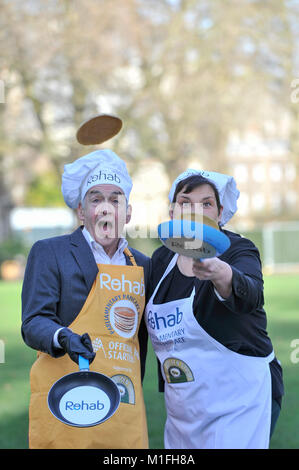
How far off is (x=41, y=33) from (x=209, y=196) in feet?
62.5

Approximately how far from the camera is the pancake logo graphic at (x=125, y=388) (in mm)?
2734

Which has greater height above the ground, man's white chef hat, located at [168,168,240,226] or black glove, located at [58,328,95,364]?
man's white chef hat, located at [168,168,240,226]

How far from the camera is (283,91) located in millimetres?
24750

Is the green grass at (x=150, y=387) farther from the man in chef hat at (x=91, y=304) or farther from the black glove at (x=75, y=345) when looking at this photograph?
the black glove at (x=75, y=345)

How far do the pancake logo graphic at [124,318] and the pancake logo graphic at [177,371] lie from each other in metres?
0.21

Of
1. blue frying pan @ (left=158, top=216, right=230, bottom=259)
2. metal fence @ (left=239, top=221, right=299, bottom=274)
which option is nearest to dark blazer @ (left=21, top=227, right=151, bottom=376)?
blue frying pan @ (left=158, top=216, right=230, bottom=259)

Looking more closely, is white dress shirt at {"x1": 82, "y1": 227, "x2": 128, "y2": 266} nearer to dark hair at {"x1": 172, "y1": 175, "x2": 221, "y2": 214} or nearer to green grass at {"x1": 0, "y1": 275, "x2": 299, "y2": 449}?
dark hair at {"x1": 172, "y1": 175, "x2": 221, "y2": 214}

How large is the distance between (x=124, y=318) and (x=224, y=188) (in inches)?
28.4

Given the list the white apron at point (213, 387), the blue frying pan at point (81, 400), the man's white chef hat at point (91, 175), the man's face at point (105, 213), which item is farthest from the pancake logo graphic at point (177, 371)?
the man's white chef hat at point (91, 175)

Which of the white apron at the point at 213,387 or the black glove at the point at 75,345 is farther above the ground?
the black glove at the point at 75,345

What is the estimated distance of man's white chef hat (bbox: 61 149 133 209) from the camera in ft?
9.72

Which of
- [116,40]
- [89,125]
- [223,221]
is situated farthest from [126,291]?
[116,40]

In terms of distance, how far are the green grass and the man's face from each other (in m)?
2.39

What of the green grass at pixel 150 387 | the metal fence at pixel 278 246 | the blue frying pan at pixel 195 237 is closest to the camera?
the blue frying pan at pixel 195 237
